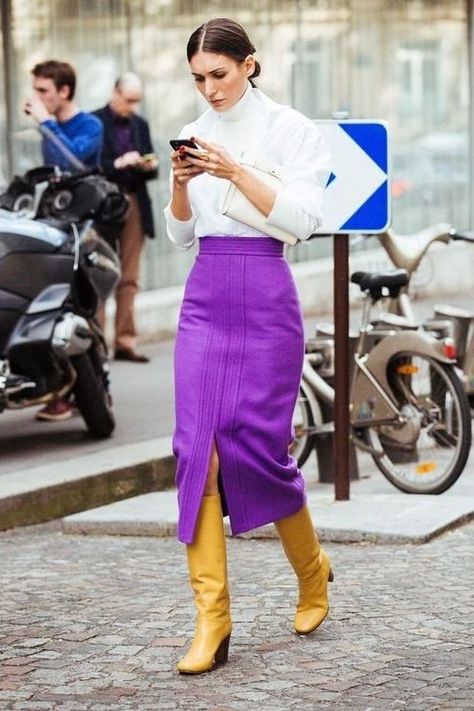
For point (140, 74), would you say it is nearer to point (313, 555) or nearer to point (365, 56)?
point (365, 56)

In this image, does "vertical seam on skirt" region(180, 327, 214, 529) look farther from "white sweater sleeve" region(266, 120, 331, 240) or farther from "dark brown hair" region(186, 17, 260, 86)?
"dark brown hair" region(186, 17, 260, 86)

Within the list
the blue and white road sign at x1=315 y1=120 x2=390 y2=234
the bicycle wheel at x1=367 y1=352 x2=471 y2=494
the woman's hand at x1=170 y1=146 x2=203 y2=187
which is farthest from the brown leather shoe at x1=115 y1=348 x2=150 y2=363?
the woman's hand at x1=170 y1=146 x2=203 y2=187

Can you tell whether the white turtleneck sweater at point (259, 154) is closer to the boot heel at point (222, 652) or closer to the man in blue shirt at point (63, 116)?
the boot heel at point (222, 652)

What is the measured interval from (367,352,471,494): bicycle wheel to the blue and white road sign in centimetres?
95

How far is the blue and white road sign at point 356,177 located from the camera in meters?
7.71

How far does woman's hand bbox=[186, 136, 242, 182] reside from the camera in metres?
5.21

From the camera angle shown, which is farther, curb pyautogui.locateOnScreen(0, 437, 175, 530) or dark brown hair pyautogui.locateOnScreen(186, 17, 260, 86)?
curb pyautogui.locateOnScreen(0, 437, 175, 530)

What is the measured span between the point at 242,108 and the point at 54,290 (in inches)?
148

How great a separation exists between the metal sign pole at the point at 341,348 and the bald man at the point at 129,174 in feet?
14.7

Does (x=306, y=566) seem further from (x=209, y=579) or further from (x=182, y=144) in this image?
(x=182, y=144)

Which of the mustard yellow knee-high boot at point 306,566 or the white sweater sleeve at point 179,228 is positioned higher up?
the white sweater sleeve at point 179,228


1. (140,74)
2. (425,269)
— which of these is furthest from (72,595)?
(140,74)

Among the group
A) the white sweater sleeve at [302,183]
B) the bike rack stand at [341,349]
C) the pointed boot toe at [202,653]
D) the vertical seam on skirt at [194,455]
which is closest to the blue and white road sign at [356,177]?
the bike rack stand at [341,349]

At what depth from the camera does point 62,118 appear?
10703 millimetres
